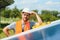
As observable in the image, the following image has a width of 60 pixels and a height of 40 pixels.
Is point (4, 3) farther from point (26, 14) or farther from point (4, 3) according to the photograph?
point (26, 14)

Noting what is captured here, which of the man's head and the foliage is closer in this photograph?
the man's head

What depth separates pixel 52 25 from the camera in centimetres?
236

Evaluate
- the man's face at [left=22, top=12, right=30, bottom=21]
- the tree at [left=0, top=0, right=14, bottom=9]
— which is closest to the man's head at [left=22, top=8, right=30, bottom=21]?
the man's face at [left=22, top=12, right=30, bottom=21]

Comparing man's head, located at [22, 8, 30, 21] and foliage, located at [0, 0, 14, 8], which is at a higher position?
man's head, located at [22, 8, 30, 21]

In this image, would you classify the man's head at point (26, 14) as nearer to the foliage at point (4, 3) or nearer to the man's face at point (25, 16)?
the man's face at point (25, 16)

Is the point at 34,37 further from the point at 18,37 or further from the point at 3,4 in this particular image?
the point at 3,4

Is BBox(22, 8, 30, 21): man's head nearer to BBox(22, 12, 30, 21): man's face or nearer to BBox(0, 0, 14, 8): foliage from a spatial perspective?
BBox(22, 12, 30, 21): man's face

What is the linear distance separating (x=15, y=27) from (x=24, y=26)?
12cm

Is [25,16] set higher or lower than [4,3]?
higher

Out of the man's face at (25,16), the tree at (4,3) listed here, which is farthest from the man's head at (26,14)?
the tree at (4,3)

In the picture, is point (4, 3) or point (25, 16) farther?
point (4, 3)

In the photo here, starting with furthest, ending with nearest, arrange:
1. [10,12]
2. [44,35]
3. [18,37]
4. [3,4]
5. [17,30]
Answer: [3,4]
[10,12]
[17,30]
[44,35]
[18,37]

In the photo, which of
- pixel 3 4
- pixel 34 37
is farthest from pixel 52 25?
pixel 3 4

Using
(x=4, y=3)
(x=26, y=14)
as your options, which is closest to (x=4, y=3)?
(x=4, y=3)
